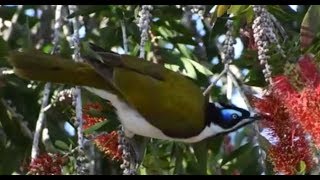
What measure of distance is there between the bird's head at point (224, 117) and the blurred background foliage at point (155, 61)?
105 millimetres

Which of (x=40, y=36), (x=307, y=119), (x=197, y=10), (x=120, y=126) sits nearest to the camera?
(x=307, y=119)

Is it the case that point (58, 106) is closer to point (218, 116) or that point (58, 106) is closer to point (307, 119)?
point (218, 116)

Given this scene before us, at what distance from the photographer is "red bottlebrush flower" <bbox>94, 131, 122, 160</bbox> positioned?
99.0 inches

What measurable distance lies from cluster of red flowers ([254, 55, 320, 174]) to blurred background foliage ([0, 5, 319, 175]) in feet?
1.13

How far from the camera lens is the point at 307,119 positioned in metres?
2.17

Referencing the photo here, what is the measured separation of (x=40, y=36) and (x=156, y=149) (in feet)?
3.57

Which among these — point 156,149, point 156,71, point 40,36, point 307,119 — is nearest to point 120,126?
point 156,71

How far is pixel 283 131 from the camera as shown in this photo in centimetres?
226

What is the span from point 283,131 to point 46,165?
614mm

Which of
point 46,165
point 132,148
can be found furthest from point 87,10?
point 46,165

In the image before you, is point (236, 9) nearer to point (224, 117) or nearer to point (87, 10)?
point (224, 117)

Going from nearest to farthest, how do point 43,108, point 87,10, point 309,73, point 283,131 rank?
point 309,73 < point 283,131 < point 43,108 < point 87,10

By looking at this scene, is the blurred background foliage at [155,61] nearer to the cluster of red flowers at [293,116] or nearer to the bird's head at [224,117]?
the bird's head at [224,117]

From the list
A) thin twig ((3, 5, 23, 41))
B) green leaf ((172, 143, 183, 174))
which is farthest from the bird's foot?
thin twig ((3, 5, 23, 41))
